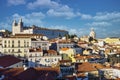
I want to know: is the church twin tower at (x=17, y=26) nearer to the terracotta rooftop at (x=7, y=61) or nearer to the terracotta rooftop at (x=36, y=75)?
the terracotta rooftop at (x=7, y=61)

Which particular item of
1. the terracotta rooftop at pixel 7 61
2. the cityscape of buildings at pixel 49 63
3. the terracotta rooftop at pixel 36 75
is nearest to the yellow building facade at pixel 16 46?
the cityscape of buildings at pixel 49 63

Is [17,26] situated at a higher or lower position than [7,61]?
higher

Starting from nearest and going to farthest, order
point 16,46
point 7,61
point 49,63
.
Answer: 1. point 7,61
2. point 49,63
3. point 16,46

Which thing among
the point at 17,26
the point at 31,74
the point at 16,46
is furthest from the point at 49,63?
the point at 17,26

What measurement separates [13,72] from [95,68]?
16422 millimetres

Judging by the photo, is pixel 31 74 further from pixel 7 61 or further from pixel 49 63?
pixel 49 63

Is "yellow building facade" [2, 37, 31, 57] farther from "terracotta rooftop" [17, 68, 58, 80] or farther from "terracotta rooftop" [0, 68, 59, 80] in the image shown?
"terracotta rooftop" [0, 68, 59, 80]

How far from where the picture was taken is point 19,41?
70625 millimetres

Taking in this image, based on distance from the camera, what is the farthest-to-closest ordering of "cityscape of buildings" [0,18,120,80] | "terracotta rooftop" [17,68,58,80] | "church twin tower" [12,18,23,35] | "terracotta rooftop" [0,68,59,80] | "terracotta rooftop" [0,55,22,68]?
"church twin tower" [12,18,23,35], "terracotta rooftop" [0,55,22,68], "cityscape of buildings" [0,18,120,80], "terracotta rooftop" [17,68,58,80], "terracotta rooftop" [0,68,59,80]

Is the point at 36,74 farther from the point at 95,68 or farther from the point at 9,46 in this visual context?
the point at 9,46

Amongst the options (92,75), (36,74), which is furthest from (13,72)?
(92,75)

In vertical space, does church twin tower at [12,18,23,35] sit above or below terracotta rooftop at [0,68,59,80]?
above

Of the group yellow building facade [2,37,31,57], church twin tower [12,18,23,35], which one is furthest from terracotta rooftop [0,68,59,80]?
church twin tower [12,18,23,35]

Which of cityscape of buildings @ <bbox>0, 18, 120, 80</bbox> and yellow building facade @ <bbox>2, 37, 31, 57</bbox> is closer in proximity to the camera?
cityscape of buildings @ <bbox>0, 18, 120, 80</bbox>
